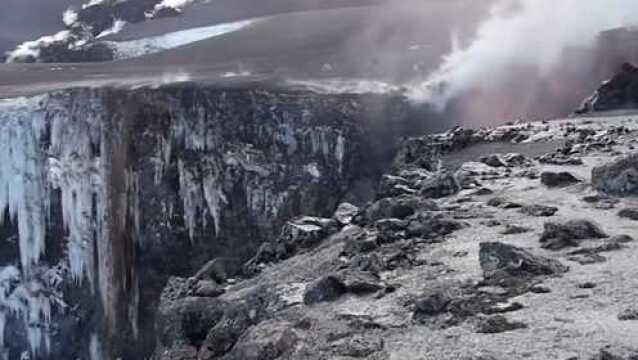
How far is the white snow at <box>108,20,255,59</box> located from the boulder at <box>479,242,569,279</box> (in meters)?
32.9

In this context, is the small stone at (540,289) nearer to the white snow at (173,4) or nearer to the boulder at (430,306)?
the boulder at (430,306)

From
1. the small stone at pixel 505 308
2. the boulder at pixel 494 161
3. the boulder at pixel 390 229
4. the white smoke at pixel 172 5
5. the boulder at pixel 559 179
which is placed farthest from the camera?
the white smoke at pixel 172 5

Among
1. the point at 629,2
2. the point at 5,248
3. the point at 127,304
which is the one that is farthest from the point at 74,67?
the point at 629,2

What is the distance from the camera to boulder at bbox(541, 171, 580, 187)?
1792cm

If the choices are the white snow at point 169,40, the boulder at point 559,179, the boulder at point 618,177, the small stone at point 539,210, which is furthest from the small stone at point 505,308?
the white snow at point 169,40

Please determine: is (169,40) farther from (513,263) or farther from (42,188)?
(513,263)

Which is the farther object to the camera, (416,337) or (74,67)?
(74,67)

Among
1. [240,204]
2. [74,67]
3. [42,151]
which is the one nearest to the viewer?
[240,204]

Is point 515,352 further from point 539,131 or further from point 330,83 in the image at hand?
point 330,83

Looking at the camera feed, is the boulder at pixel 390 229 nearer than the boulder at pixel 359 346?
No

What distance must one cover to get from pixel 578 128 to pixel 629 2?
16135mm

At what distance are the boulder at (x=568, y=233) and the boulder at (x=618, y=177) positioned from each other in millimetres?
2259

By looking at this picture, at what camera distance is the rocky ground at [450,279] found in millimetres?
11406

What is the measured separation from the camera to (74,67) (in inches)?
1647
